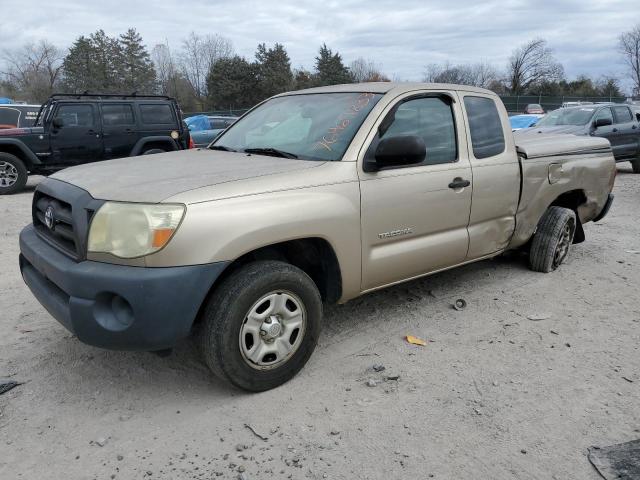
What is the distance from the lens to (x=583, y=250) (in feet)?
20.2

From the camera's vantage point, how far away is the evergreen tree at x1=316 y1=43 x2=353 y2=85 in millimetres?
53781

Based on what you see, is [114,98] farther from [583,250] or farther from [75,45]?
[75,45]

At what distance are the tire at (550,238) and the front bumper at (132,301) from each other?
3553 millimetres

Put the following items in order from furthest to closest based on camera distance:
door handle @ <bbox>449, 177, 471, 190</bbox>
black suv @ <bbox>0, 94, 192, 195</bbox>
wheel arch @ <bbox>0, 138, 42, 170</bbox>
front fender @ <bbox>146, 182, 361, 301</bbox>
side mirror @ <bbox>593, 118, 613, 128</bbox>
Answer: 1. side mirror @ <bbox>593, 118, 613, 128</bbox>
2. black suv @ <bbox>0, 94, 192, 195</bbox>
3. wheel arch @ <bbox>0, 138, 42, 170</bbox>
4. door handle @ <bbox>449, 177, 471, 190</bbox>
5. front fender @ <bbox>146, 182, 361, 301</bbox>

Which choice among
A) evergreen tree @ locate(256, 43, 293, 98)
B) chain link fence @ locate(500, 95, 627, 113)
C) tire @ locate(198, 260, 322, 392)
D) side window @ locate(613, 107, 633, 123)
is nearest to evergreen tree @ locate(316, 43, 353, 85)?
evergreen tree @ locate(256, 43, 293, 98)

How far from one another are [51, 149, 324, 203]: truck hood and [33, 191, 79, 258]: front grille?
0.15m

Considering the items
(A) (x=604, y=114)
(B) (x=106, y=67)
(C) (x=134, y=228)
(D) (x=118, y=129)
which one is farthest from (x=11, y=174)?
(B) (x=106, y=67)

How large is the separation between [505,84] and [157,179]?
208 feet

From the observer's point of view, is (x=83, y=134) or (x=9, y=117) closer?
(x=83, y=134)

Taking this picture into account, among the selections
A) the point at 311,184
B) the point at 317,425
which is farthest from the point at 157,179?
the point at 317,425

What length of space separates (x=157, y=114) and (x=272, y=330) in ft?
34.3

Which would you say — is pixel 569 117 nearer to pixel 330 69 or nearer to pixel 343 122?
pixel 343 122

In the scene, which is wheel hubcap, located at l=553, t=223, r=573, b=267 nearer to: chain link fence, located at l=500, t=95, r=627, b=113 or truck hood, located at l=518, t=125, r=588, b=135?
truck hood, located at l=518, t=125, r=588, b=135

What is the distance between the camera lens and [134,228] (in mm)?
2621
